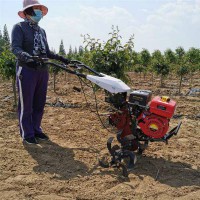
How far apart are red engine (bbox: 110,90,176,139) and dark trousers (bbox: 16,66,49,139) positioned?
1.54 m

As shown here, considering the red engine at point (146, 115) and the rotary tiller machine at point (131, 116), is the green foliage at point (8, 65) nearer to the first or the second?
the rotary tiller machine at point (131, 116)

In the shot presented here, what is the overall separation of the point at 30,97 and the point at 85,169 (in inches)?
65.5

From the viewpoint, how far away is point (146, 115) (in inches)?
165

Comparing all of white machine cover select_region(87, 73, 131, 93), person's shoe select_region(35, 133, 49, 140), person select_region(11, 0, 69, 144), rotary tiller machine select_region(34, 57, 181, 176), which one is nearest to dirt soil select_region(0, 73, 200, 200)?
person's shoe select_region(35, 133, 49, 140)

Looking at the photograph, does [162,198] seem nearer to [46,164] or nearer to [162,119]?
[162,119]

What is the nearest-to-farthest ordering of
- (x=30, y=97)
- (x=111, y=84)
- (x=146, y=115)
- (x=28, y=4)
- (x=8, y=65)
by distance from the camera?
(x=111, y=84), (x=146, y=115), (x=28, y=4), (x=30, y=97), (x=8, y=65)

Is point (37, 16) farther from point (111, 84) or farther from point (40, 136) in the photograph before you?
point (40, 136)

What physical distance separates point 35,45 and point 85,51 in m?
2.77

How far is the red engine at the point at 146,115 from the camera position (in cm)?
404

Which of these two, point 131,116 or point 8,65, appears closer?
point 131,116

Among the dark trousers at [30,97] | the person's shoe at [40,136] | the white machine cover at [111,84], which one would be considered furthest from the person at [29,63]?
the white machine cover at [111,84]

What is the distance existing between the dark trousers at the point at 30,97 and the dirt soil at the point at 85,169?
0.36 m

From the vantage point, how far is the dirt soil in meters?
3.39

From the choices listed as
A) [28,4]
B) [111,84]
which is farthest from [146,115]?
[28,4]
